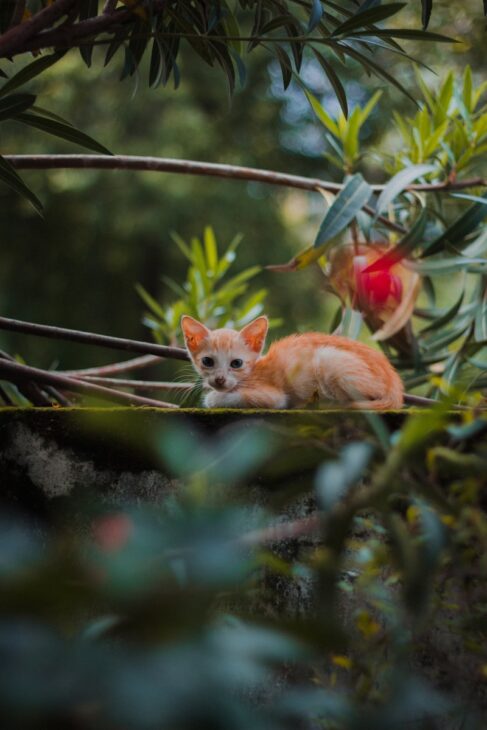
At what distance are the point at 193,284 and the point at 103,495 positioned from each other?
60.3 inches

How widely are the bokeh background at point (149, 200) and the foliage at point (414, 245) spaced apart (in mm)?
2623

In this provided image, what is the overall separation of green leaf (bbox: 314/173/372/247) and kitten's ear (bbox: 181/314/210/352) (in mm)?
319

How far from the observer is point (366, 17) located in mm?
1199

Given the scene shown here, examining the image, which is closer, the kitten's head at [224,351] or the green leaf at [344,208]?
the kitten's head at [224,351]

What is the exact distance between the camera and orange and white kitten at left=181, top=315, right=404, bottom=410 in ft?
4.87

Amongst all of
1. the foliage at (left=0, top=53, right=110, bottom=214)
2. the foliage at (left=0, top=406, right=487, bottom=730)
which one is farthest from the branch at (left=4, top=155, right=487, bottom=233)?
the foliage at (left=0, top=406, right=487, bottom=730)

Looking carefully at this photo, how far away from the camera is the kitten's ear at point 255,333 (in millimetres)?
1772

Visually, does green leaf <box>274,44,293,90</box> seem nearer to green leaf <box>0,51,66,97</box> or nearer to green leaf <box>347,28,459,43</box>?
green leaf <box>347,28,459,43</box>

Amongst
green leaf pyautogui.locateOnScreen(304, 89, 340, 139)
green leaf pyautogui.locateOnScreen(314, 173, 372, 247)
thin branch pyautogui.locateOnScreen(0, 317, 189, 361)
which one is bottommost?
thin branch pyautogui.locateOnScreen(0, 317, 189, 361)

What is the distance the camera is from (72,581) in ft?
1.46

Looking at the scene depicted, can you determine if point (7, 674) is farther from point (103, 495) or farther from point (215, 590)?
point (103, 495)

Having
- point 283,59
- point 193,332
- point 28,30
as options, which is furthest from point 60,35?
point 193,332

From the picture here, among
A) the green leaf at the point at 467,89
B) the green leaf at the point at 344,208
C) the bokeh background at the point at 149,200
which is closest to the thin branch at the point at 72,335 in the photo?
the green leaf at the point at 344,208

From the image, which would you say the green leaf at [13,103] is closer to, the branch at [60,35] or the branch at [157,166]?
the branch at [60,35]
